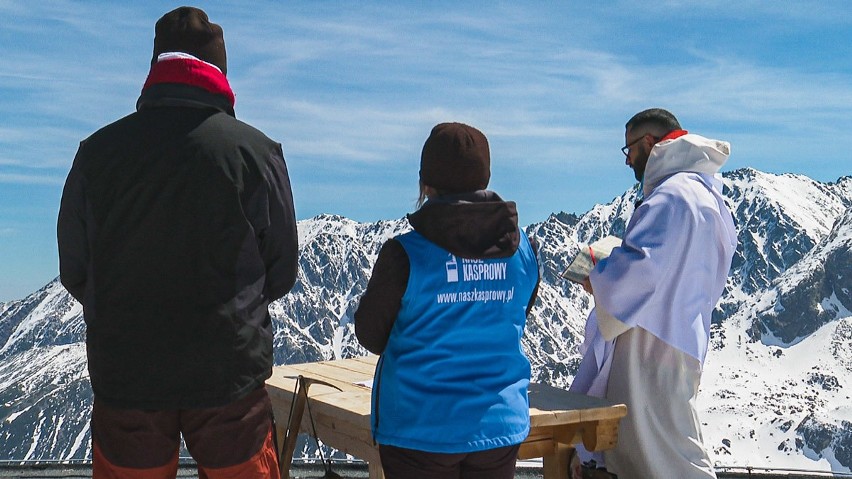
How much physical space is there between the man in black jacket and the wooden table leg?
172cm

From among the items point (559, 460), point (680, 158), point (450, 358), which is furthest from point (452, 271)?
point (680, 158)

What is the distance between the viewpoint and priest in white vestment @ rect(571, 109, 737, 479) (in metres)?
4.56

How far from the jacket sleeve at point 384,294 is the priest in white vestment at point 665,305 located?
162 centimetres

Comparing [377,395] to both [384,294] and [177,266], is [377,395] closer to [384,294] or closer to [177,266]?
[384,294]

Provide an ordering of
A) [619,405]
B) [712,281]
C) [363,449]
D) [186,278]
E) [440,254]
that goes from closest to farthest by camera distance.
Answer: [186,278]
[440,254]
[363,449]
[619,405]
[712,281]

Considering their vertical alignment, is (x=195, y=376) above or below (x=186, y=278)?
below

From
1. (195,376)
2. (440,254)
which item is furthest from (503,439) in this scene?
(195,376)

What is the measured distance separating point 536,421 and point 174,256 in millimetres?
1842

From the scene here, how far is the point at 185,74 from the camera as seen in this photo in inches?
124

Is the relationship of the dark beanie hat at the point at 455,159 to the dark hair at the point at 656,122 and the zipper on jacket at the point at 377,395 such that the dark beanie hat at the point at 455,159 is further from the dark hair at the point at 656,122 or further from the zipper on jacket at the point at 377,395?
the dark hair at the point at 656,122

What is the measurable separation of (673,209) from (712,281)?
1.53ft

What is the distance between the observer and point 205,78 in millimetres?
3166

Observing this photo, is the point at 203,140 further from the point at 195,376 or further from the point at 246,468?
the point at 246,468

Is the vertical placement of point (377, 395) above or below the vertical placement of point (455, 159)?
below
